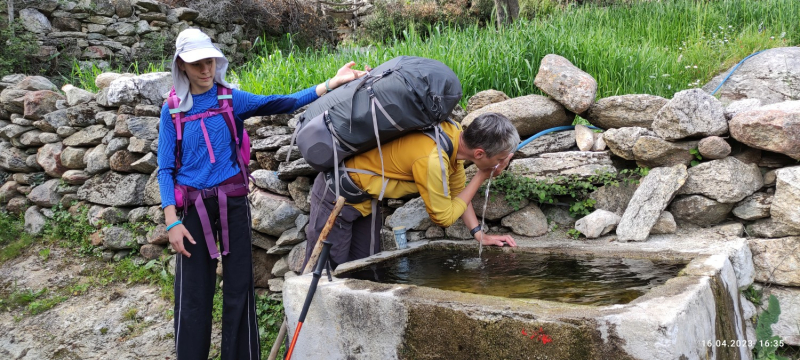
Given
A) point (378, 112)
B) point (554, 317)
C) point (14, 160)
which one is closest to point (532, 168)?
point (378, 112)

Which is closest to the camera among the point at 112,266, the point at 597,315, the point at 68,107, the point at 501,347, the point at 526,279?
the point at 597,315

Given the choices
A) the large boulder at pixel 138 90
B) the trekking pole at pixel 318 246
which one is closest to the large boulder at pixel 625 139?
the trekking pole at pixel 318 246

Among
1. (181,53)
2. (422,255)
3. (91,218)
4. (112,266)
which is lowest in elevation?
(112,266)

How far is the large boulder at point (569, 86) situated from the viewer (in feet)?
13.0

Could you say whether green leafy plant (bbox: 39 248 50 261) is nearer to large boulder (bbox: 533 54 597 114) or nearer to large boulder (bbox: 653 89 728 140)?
large boulder (bbox: 533 54 597 114)

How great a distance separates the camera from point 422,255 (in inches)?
140

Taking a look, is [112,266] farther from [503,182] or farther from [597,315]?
[597,315]

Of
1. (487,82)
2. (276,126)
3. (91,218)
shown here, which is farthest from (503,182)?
(91,218)

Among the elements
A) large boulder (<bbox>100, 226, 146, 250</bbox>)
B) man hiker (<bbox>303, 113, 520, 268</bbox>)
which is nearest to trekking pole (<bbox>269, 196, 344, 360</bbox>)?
man hiker (<bbox>303, 113, 520, 268</bbox>)

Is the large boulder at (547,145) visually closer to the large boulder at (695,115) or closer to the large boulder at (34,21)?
the large boulder at (695,115)

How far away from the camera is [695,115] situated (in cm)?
329

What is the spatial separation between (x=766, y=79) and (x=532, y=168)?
239 cm

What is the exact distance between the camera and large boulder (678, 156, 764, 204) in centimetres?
320

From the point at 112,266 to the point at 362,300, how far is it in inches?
149
